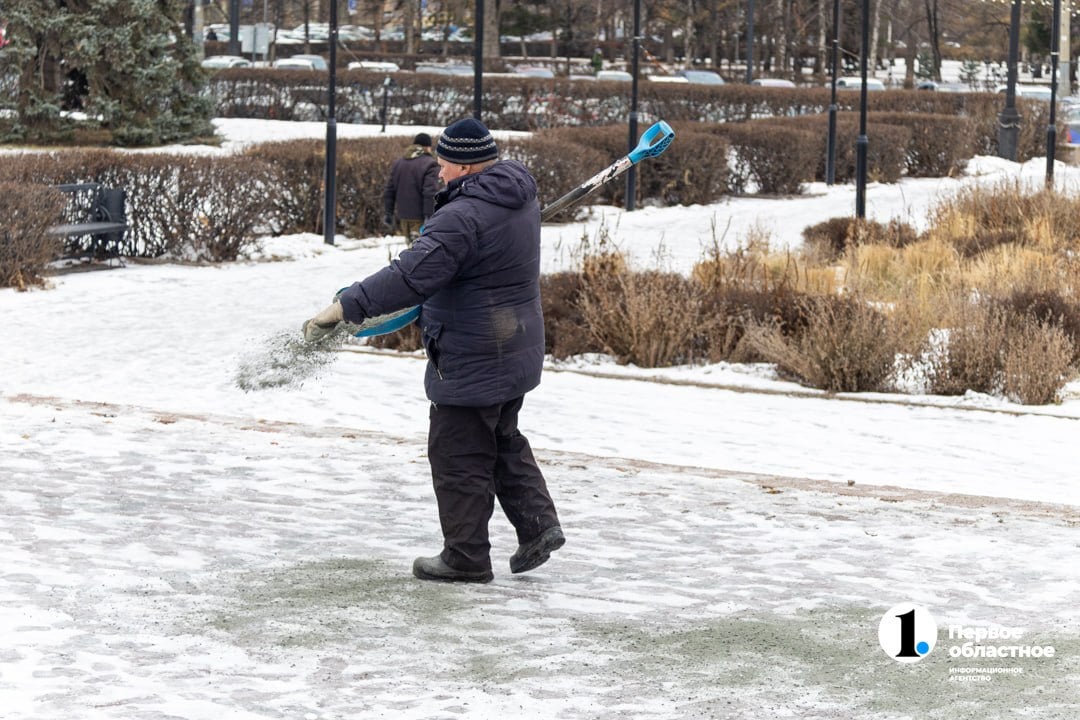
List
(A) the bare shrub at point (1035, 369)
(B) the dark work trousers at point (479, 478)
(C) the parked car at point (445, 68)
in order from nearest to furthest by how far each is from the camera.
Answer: (B) the dark work trousers at point (479, 478) → (A) the bare shrub at point (1035, 369) → (C) the parked car at point (445, 68)

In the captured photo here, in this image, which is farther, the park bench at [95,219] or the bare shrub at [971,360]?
the park bench at [95,219]

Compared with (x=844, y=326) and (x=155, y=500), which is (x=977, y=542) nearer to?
(x=155, y=500)

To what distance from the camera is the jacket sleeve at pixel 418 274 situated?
591cm

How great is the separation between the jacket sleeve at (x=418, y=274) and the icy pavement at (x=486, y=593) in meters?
1.05

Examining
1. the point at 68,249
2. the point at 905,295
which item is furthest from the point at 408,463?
the point at 68,249

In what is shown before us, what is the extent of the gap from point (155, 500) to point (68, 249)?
9858 mm

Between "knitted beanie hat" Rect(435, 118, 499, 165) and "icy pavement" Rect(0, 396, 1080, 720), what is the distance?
1.55 meters

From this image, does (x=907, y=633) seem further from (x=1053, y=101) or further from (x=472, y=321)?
(x=1053, y=101)

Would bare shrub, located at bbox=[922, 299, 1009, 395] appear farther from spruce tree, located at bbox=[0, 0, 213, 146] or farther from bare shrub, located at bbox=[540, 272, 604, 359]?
spruce tree, located at bbox=[0, 0, 213, 146]

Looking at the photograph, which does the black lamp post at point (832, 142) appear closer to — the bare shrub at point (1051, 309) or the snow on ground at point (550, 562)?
the bare shrub at point (1051, 309)

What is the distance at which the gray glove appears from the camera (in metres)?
5.98

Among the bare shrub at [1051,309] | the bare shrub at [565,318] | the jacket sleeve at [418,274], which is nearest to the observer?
the jacket sleeve at [418,274]

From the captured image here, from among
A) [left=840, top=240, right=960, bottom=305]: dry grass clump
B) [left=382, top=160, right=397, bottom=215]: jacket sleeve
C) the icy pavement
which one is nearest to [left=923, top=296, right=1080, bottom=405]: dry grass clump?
[left=840, top=240, right=960, bottom=305]: dry grass clump

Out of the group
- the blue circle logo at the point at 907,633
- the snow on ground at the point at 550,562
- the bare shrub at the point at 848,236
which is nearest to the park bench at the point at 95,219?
the snow on ground at the point at 550,562
